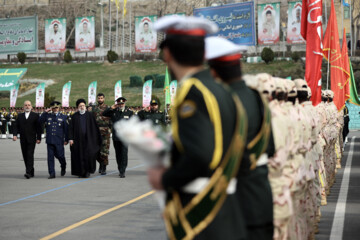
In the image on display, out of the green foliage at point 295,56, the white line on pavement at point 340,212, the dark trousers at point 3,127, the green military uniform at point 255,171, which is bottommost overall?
the dark trousers at point 3,127

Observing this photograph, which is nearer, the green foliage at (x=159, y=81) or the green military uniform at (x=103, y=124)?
the green military uniform at (x=103, y=124)

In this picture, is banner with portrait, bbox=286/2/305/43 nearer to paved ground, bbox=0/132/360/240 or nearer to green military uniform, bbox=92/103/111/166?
paved ground, bbox=0/132/360/240

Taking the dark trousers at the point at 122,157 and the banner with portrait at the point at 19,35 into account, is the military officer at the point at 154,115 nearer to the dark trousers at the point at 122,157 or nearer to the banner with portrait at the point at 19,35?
the dark trousers at the point at 122,157

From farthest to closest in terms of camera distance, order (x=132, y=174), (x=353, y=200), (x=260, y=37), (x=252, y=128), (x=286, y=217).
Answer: (x=260, y=37) < (x=132, y=174) < (x=353, y=200) < (x=286, y=217) < (x=252, y=128)

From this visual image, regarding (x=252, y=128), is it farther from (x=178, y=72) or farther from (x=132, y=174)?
(x=132, y=174)

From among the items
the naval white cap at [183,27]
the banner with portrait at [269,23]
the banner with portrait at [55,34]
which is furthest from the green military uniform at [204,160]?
the banner with portrait at [55,34]

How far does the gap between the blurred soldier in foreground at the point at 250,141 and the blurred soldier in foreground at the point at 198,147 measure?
0.41 metres

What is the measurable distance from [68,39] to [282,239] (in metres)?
111

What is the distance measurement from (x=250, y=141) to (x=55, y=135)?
13817 mm

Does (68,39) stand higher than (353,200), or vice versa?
(68,39)

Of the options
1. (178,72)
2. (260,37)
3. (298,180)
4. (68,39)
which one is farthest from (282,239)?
(68,39)

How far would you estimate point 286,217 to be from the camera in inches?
232

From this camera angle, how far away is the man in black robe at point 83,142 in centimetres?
1733

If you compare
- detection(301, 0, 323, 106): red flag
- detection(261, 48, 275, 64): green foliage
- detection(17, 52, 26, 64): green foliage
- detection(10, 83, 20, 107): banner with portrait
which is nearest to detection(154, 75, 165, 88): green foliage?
detection(261, 48, 275, 64): green foliage
